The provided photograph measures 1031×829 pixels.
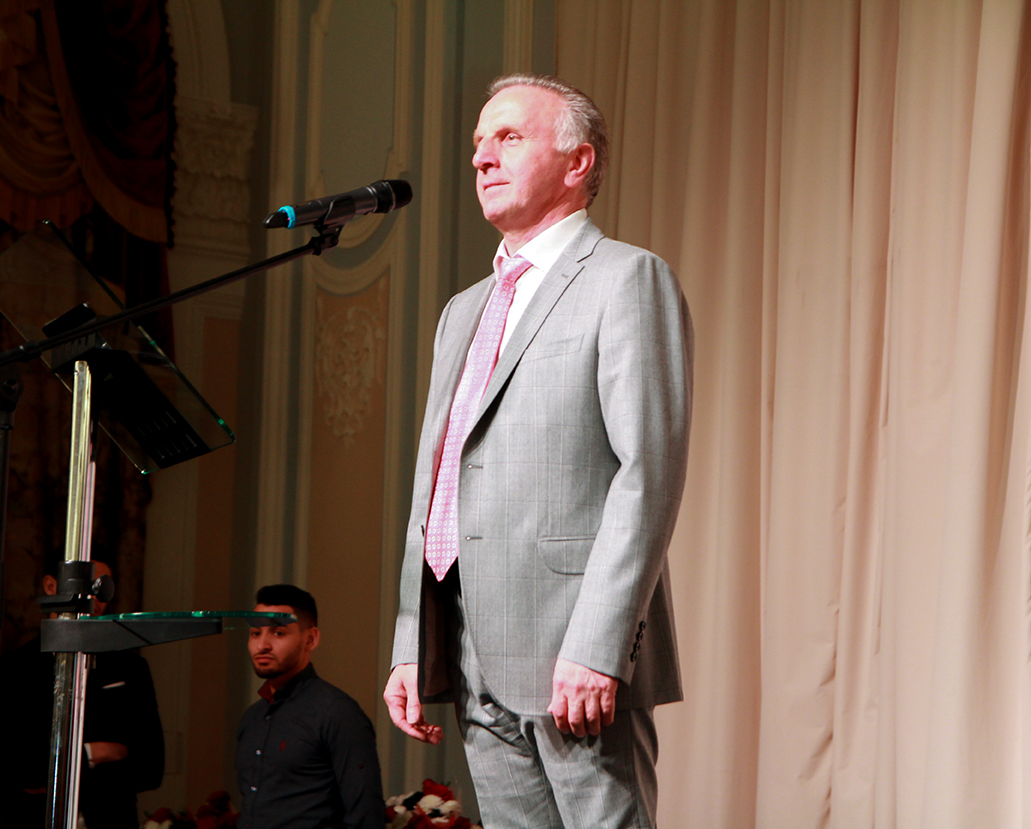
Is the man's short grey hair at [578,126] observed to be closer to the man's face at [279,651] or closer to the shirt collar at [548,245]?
the shirt collar at [548,245]

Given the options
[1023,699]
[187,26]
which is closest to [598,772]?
[1023,699]

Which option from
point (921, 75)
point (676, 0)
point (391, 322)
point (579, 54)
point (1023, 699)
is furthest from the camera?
point (391, 322)

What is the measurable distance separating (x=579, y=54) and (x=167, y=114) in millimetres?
1650

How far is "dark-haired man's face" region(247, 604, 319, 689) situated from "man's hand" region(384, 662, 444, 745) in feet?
5.53

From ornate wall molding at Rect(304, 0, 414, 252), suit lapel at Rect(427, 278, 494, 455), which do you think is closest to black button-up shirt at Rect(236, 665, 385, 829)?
suit lapel at Rect(427, 278, 494, 455)

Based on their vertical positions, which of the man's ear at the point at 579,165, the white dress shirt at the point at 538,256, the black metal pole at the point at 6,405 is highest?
the man's ear at the point at 579,165

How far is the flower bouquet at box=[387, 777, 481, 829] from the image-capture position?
343 cm

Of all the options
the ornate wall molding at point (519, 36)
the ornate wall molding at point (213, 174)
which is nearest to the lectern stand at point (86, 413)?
the ornate wall molding at point (519, 36)

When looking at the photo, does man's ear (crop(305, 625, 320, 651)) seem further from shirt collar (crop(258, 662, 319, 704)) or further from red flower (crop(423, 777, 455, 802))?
red flower (crop(423, 777, 455, 802))

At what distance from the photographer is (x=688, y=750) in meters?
3.25

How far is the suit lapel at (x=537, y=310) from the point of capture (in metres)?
1.63

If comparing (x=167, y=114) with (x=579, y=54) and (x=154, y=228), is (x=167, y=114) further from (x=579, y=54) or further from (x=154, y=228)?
(x=579, y=54)

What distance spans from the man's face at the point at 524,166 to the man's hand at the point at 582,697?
674 millimetres

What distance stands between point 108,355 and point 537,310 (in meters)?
0.63
